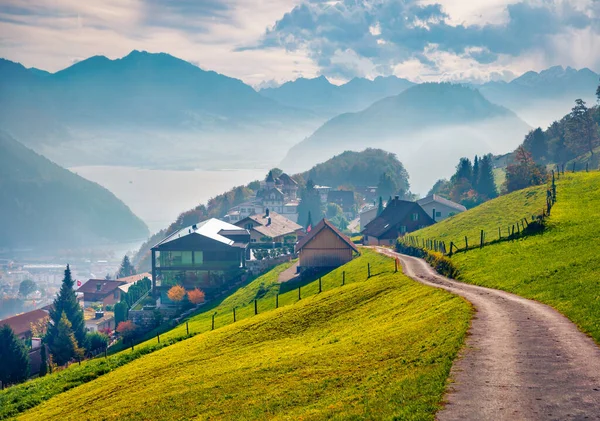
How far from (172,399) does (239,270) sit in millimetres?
81583

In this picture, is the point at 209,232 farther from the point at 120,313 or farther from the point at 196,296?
the point at 196,296

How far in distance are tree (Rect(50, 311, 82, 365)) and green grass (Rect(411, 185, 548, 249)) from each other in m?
48.9

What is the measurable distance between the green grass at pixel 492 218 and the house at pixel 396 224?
62.2ft

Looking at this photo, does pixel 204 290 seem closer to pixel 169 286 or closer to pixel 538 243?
pixel 169 286

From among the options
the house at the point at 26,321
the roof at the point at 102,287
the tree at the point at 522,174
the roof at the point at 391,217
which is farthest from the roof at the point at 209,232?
the tree at the point at 522,174

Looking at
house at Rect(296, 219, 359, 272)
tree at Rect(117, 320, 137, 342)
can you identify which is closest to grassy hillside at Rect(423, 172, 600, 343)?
house at Rect(296, 219, 359, 272)

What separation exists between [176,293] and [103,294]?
2375 inches

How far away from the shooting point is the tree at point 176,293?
3957 inches

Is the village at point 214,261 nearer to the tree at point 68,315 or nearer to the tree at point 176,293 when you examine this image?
the tree at point 176,293

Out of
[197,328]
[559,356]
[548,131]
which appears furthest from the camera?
[548,131]

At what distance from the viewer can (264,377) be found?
2794 centimetres

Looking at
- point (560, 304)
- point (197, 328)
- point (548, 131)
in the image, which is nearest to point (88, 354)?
point (197, 328)

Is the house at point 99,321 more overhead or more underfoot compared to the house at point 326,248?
more underfoot

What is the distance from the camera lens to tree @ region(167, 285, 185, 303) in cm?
10050
